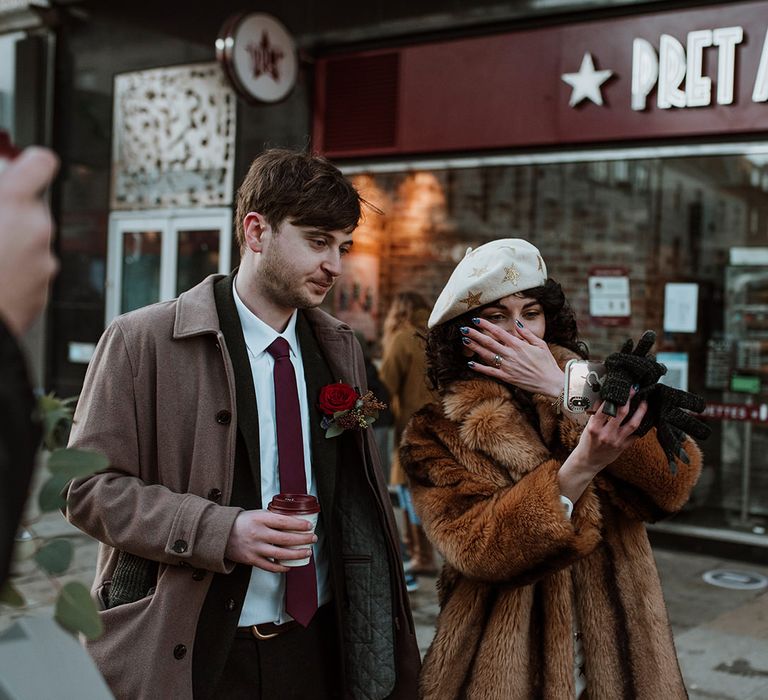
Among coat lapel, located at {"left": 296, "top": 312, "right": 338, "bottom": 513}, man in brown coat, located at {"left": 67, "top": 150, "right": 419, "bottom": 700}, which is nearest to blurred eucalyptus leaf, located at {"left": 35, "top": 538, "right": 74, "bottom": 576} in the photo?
man in brown coat, located at {"left": 67, "top": 150, "right": 419, "bottom": 700}

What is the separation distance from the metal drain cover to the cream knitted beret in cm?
473

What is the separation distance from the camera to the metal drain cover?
21.3 ft

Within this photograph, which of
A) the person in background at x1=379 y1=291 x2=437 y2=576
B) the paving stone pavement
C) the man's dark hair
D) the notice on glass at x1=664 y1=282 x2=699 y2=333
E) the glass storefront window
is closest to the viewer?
the man's dark hair

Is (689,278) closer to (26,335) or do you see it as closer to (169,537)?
(169,537)

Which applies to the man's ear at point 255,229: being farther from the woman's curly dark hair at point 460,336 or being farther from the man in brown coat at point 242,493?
the woman's curly dark hair at point 460,336

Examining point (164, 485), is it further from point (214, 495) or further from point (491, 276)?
point (491, 276)

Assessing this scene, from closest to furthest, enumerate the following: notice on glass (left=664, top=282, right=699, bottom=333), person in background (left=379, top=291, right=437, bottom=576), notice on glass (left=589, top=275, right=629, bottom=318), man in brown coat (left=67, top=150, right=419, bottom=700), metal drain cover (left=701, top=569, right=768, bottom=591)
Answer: man in brown coat (left=67, top=150, right=419, bottom=700) < metal drain cover (left=701, top=569, right=768, bottom=591) < person in background (left=379, top=291, right=437, bottom=576) < notice on glass (left=664, top=282, right=699, bottom=333) < notice on glass (left=589, top=275, right=629, bottom=318)

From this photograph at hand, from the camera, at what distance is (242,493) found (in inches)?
91.0

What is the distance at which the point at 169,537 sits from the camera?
2.11m

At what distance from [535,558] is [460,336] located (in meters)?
0.70

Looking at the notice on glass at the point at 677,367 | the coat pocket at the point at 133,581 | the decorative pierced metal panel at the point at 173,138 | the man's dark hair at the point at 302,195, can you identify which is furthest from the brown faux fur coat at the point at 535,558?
the decorative pierced metal panel at the point at 173,138

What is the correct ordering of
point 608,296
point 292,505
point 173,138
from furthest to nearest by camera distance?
point 173,138 → point 608,296 → point 292,505

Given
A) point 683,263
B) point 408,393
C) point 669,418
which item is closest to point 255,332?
Result: point 669,418

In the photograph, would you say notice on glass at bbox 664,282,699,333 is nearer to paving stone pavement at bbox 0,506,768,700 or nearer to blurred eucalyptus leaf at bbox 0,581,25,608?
paving stone pavement at bbox 0,506,768,700
